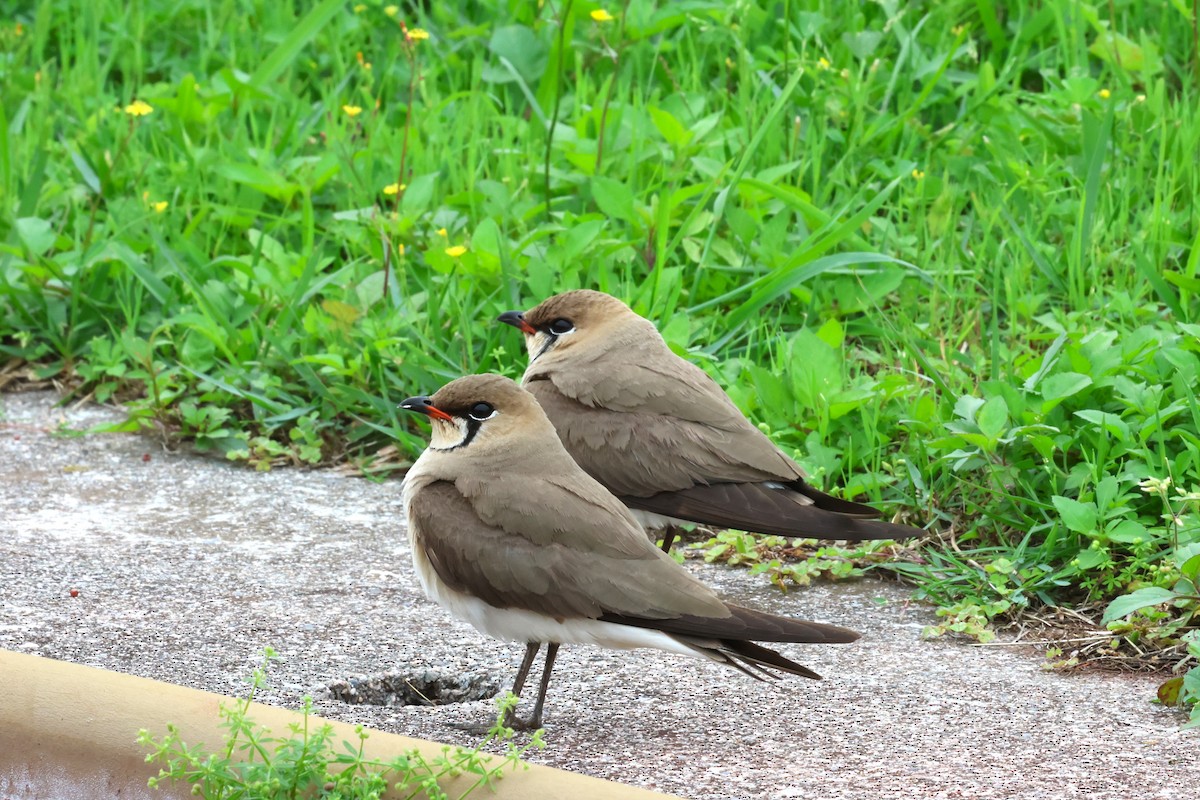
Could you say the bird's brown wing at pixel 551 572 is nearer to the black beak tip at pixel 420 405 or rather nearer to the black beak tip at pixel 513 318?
the black beak tip at pixel 420 405

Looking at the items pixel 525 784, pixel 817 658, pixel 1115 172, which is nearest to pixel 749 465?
pixel 817 658

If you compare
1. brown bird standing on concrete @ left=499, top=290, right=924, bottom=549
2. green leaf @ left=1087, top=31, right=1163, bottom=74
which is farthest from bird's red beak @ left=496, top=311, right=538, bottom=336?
green leaf @ left=1087, top=31, right=1163, bottom=74

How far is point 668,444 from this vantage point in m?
4.30

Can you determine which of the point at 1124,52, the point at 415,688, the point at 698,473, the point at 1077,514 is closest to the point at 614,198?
the point at 698,473

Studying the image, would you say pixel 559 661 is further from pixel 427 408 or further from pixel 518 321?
pixel 518 321

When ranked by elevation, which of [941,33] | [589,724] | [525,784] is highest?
[941,33]

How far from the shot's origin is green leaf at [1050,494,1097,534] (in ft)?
13.6

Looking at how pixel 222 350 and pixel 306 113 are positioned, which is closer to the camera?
pixel 222 350

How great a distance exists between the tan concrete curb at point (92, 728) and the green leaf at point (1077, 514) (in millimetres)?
2055

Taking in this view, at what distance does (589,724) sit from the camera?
3500mm

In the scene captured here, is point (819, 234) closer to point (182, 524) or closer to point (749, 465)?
point (749, 465)

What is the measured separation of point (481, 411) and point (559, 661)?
0.72 meters

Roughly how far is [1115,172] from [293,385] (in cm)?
334

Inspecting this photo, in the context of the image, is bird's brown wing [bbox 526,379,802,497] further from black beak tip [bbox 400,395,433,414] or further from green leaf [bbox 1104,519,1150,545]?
green leaf [bbox 1104,519,1150,545]
